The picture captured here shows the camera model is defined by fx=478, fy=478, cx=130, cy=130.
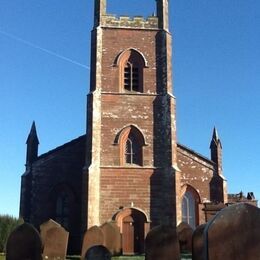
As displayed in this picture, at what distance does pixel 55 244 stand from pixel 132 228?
1274 centimetres

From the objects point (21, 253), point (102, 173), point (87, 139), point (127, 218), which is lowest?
point (21, 253)

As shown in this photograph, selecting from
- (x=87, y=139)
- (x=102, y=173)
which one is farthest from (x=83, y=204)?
(x=87, y=139)

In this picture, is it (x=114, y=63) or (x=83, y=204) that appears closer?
(x=83, y=204)

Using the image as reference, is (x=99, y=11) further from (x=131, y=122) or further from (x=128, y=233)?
(x=128, y=233)

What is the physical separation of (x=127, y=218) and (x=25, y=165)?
783 cm

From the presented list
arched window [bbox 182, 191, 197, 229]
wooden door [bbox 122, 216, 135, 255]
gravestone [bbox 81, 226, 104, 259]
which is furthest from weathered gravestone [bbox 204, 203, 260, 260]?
arched window [bbox 182, 191, 197, 229]

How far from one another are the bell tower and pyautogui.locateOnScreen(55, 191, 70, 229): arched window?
3.27 meters

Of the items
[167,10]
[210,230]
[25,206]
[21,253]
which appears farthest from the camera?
[167,10]

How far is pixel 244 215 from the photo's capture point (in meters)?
7.03

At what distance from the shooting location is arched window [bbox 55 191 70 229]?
30562 millimetres

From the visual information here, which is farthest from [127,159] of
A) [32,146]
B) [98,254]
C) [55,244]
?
[98,254]

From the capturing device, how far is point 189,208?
31.3 metres

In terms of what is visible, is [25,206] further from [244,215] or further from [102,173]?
[244,215]

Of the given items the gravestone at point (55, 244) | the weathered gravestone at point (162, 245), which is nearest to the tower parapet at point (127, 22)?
the gravestone at point (55, 244)
